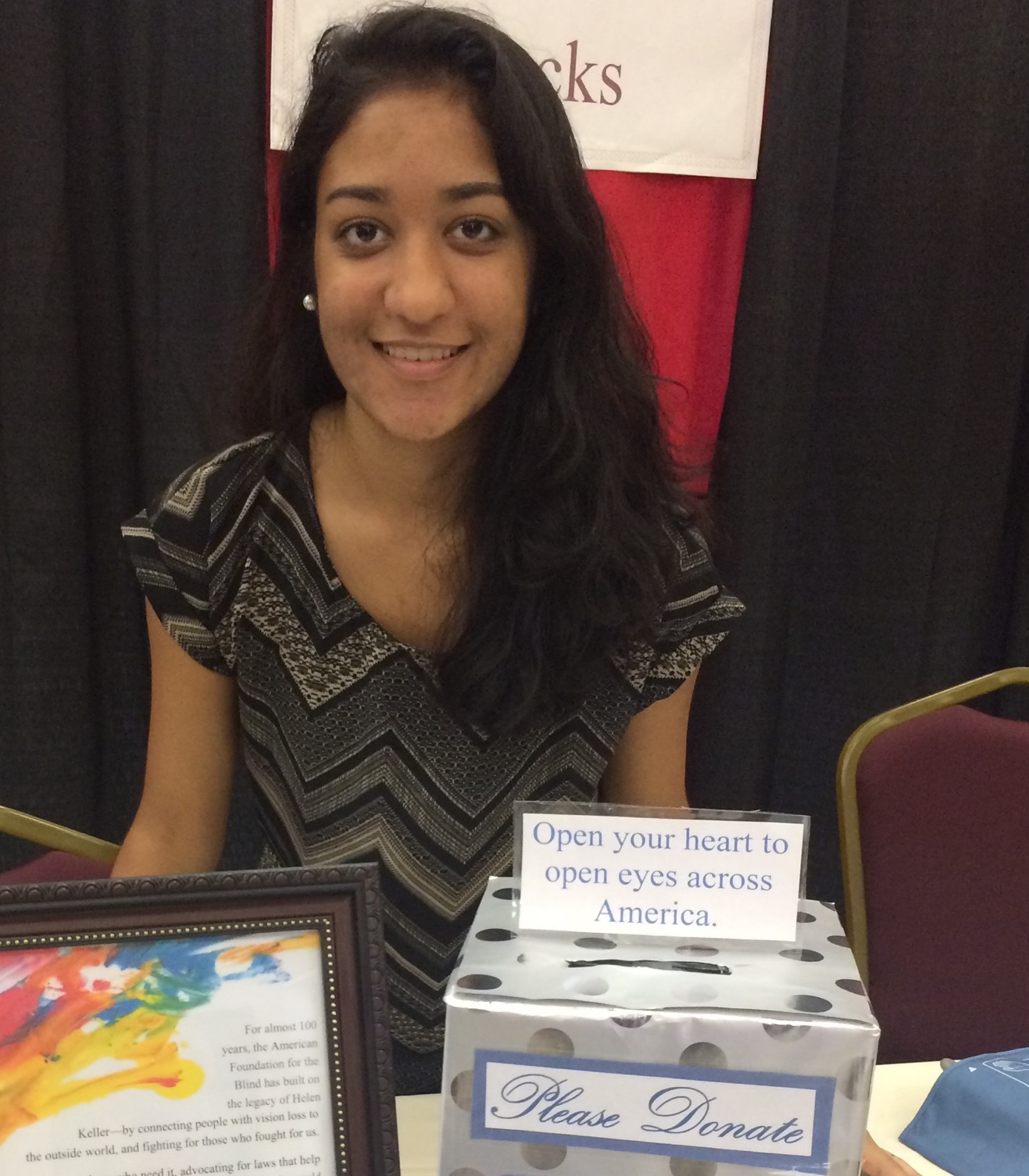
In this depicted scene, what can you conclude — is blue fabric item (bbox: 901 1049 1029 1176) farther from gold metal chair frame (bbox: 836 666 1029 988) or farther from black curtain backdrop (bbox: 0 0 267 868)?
black curtain backdrop (bbox: 0 0 267 868)

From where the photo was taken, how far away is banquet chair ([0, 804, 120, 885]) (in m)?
0.94

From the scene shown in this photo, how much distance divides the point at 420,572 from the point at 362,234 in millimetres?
313

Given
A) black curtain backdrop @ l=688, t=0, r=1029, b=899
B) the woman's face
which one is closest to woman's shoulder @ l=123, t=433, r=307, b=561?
the woman's face

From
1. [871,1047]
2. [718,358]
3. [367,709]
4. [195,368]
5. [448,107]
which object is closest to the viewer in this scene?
[871,1047]

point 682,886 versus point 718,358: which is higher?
point 718,358

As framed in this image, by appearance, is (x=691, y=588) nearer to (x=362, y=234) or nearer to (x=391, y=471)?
(x=391, y=471)

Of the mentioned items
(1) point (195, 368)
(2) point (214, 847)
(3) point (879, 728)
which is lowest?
(2) point (214, 847)

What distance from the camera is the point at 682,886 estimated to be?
1.61 ft

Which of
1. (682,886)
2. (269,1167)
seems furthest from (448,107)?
(269,1167)

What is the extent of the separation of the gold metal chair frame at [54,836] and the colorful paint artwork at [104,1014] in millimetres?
552

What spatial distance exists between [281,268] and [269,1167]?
78 cm

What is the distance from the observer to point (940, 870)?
3.77 ft

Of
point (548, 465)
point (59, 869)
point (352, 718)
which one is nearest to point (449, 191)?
point (548, 465)

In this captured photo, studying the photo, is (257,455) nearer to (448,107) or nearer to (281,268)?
(281,268)
